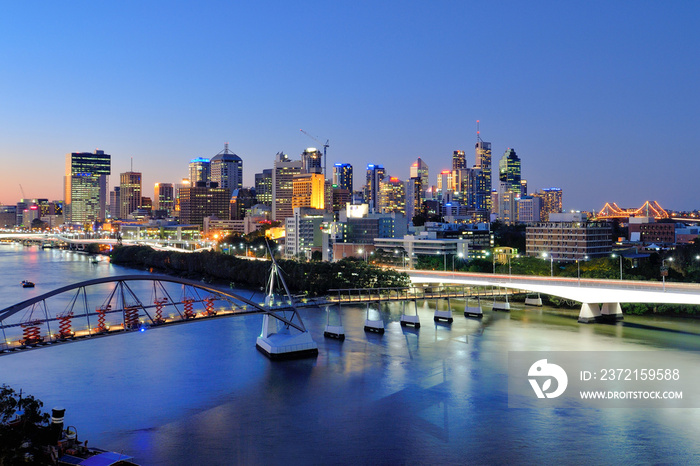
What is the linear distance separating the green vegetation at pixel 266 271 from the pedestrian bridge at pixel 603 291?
788cm

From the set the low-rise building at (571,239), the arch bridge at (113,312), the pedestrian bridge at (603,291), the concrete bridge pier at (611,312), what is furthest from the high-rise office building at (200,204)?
the concrete bridge pier at (611,312)

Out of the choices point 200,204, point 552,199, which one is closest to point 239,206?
point 200,204

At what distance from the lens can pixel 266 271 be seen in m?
56.4

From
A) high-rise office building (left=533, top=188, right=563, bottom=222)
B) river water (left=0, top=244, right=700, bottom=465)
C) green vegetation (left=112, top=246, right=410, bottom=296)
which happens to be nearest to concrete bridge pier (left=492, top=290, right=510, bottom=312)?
river water (left=0, top=244, right=700, bottom=465)

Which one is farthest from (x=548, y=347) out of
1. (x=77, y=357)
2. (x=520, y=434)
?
(x=77, y=357)

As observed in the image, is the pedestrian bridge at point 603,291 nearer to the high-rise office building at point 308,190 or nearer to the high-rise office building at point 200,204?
the high-rise office building at point 308,190

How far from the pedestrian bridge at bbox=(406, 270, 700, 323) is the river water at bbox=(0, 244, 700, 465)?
5.86 ft

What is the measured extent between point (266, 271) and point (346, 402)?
36559 millimetres

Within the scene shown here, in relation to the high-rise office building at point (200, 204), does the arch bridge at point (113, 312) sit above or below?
below

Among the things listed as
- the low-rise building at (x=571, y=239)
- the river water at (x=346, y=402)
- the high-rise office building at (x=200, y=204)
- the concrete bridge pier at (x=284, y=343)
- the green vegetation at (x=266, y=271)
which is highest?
the high-rise office building at (x=200, y=204)

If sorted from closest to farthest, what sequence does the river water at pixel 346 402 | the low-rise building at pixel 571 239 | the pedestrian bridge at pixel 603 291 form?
1. the river water at pixel 346 402
2. the pedestrian bridge at pixel 603 291
3. the low-rise building at pixel 571 239

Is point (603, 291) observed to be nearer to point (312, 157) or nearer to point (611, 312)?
point (611, 312)

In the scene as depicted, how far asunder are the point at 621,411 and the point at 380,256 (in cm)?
4705

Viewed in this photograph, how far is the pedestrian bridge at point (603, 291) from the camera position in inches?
1180
